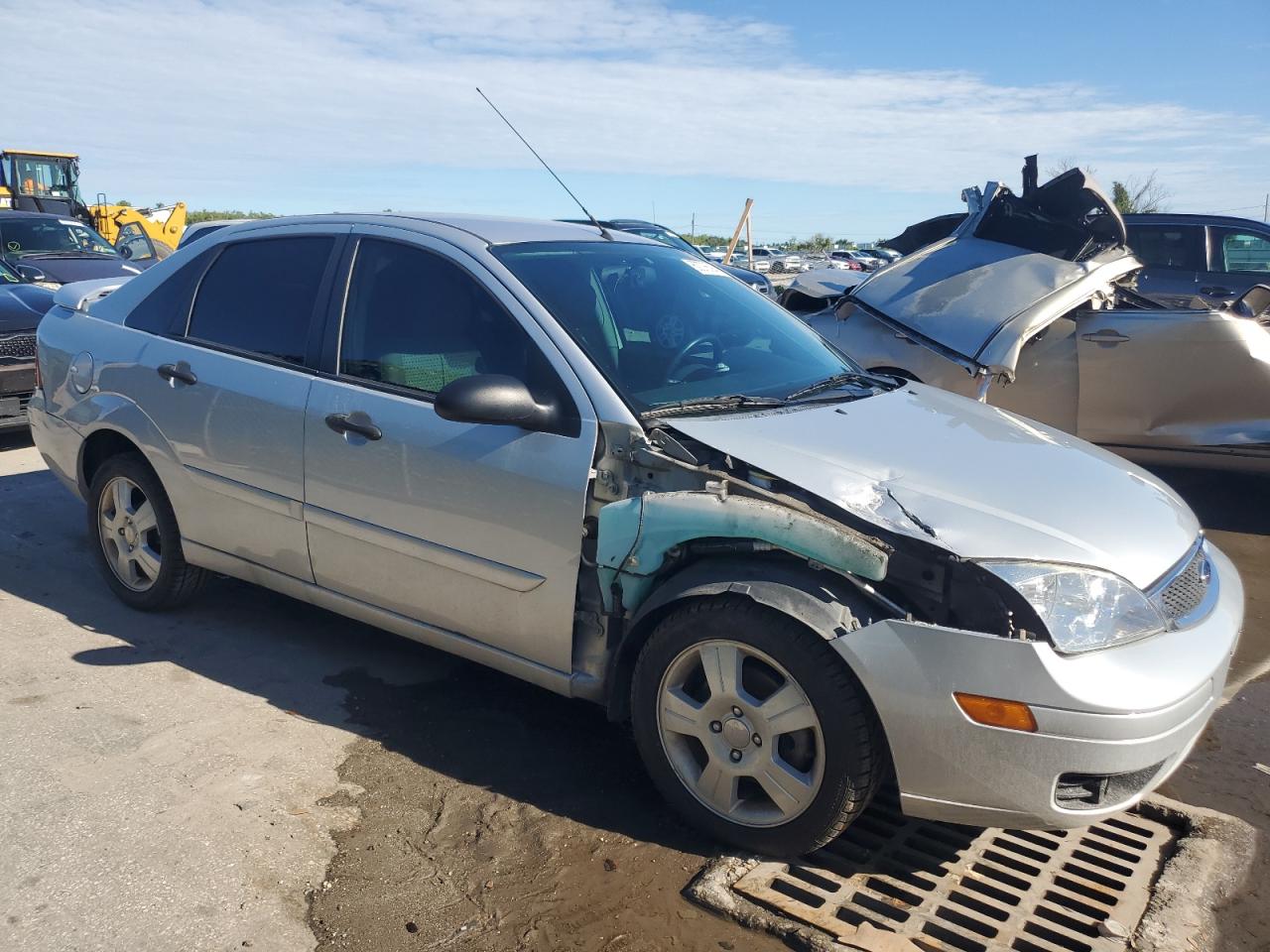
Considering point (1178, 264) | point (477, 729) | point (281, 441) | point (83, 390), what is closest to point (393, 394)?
point (281, 441)

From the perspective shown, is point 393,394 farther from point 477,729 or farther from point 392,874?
point 392,874

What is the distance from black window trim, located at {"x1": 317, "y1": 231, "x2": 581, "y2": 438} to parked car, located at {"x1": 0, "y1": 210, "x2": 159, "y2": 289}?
9.39m

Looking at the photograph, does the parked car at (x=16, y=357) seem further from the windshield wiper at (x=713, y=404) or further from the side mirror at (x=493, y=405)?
the windshield wiper at (x=713, y=404)

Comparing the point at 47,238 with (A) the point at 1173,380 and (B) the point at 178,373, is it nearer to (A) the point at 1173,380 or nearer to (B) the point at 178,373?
(B) the point at 178,373

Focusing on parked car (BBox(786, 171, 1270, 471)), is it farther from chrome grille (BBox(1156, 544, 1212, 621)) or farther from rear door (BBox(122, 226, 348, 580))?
rear door (BBox(122, 226, 348, 580))

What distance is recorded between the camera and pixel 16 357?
7695 millimetres

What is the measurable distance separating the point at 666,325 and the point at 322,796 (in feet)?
6.25

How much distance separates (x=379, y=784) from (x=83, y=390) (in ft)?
8.07

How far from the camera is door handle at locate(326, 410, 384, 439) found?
3605 millimetres

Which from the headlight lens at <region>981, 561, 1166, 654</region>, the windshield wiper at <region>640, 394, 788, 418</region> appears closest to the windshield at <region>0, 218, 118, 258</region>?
the windshield wiper at <region>640, 394, 788, 418</region>

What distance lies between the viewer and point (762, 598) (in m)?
2.83

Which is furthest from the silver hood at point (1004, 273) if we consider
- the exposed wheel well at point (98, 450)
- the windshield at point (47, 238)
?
the windshield at point (47, 238)

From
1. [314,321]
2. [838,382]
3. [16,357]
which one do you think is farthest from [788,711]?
[16,357]

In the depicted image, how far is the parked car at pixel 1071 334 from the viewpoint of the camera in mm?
6492
